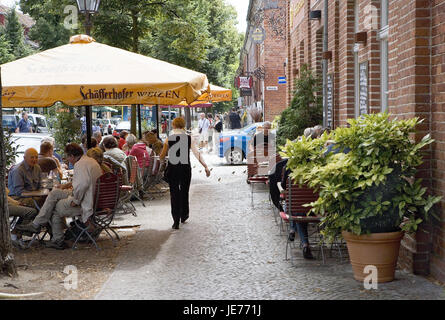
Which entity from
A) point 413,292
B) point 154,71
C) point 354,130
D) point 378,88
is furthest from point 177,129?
point 413,292

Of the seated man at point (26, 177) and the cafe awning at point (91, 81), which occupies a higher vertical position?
the cafe awning at point (91, 81)

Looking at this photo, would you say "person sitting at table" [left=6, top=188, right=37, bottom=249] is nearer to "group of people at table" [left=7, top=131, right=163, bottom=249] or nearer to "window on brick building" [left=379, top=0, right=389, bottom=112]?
"group of people at table" [left=7, top=131, right=163, bottom=249]

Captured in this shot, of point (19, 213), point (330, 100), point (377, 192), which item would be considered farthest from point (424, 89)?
point (330, 100)

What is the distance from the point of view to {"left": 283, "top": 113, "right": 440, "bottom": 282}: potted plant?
6.37m

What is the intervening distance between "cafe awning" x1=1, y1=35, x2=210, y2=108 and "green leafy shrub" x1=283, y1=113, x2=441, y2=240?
9.25 ft

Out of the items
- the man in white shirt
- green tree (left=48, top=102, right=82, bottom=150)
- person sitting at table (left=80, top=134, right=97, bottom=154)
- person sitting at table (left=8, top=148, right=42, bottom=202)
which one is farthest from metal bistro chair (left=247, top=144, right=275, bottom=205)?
the man in white shirt

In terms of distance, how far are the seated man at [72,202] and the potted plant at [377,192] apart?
3360 millimetres

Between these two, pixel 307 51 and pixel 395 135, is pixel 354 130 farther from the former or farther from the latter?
pixel 307 51

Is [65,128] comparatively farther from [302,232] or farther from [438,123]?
[438,123]

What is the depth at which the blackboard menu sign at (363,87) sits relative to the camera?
1072cm

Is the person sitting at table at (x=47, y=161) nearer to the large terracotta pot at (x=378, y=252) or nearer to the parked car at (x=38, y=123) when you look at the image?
the large terracotta pot at (x=378, y=252)

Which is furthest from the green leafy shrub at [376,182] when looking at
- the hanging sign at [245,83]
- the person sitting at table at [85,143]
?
the hanging sign at [245,83]

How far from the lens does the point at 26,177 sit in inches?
360

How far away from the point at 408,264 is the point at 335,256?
3.64 ft
